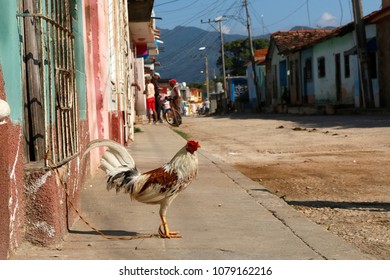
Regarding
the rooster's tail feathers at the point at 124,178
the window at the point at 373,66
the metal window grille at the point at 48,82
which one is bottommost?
the rooster's tail feathers at the point at 124,178

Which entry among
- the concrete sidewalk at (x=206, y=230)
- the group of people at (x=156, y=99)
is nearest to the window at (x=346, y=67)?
the group of people at (x=156, y=99)

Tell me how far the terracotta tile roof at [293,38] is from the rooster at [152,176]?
36.9 metres

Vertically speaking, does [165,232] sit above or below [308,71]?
below

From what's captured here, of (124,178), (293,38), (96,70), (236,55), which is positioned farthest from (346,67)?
(236,55)

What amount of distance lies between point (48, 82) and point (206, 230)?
4.99ft

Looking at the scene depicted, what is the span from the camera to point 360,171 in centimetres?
927

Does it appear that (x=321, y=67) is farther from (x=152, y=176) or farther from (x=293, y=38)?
(x=152, y=176)

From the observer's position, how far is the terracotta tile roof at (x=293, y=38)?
42.2 m

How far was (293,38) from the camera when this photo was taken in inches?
1726

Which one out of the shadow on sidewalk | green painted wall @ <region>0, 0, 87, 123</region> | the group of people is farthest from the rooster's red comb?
the group of people

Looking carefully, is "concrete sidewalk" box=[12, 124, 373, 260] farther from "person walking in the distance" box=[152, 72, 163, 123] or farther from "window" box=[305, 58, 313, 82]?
"window" box=[305, 58, 313, 82]

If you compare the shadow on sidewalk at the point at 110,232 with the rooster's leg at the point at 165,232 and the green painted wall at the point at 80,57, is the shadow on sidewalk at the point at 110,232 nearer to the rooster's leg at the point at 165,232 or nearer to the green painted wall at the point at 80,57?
the rooster's leg at the point at 165,232

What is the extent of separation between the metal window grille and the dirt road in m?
2.14
